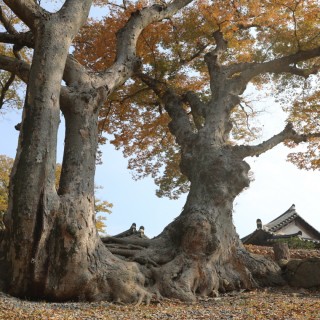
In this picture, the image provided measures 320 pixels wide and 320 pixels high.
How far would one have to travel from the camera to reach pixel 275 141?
11305mm

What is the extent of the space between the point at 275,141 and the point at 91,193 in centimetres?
646

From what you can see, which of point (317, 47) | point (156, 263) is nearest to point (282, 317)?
point (156, 263)

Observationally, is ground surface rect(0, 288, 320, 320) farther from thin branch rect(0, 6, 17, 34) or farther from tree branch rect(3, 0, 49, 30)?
thin branch rect(0, 6, 17, 34)

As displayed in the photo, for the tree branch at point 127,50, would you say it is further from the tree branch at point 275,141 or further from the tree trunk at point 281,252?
the tree trunk at point 281,252

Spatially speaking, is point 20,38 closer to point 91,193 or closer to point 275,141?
point 91,193

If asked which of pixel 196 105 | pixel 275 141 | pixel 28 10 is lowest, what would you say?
pixel 275 141

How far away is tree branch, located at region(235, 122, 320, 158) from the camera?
10.4 m

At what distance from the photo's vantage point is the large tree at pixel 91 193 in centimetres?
614

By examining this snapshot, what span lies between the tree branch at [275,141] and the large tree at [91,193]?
4 centimetres

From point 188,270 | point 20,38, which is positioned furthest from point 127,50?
point 188,270

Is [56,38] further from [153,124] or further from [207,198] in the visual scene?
[153,124]

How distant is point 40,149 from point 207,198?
4.56 m

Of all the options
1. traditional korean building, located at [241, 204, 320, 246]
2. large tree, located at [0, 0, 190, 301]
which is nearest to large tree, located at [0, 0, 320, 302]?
large tree, located at [0, 0, 190, 301]

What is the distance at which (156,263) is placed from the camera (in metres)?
8.08
